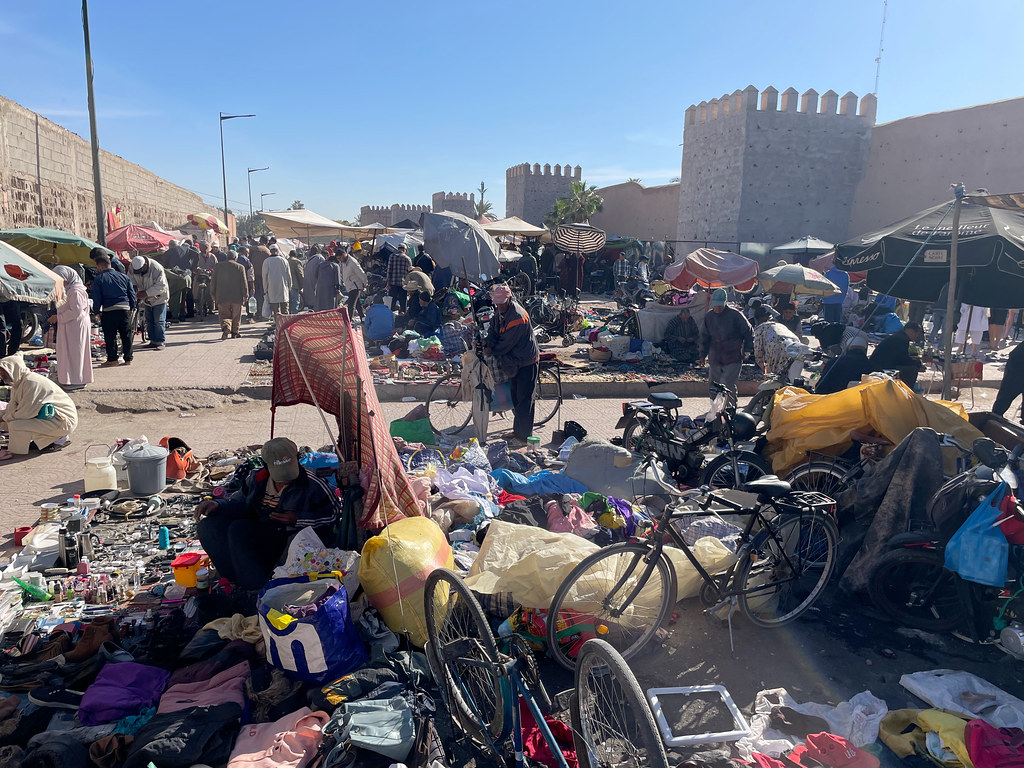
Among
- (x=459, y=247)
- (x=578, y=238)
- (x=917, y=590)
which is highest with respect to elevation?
(x=578, y=238)

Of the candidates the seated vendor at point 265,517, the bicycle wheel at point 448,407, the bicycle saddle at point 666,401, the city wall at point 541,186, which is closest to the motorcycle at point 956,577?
the bicycle saddle at point 666,401

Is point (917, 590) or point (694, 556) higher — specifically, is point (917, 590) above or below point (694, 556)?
below

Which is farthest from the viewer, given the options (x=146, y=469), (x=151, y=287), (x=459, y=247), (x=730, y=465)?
(x=459, y=247)

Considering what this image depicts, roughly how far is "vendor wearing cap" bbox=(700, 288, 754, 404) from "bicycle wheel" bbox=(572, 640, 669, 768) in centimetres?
585

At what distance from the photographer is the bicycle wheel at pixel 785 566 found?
398cm

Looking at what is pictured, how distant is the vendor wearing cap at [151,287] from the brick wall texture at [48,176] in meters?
5.13

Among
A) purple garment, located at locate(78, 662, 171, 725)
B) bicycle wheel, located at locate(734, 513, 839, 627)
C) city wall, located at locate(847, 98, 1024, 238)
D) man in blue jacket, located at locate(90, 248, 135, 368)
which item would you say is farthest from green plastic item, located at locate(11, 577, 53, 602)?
city wall, located at locate(847, 98, 1024, 238)

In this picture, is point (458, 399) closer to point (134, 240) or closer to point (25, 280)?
point (25, 280)

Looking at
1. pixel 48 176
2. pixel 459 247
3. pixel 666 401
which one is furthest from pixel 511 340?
pixel 48 176

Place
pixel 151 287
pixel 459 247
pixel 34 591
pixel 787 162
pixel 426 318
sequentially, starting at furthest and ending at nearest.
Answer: pixel 787 162 < pixel 459 247 < pixel 426 318 < pixel 151 287 < pixel 34 591

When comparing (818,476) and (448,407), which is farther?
(448,407)

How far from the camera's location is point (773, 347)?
10008mm

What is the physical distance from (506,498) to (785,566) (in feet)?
7.62

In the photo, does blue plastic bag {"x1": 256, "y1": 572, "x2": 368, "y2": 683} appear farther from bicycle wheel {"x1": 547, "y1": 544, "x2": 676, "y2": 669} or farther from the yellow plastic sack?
bicycle wheel {"x1": 547, "y1": 544, "x2": 676, "y2": 669}
